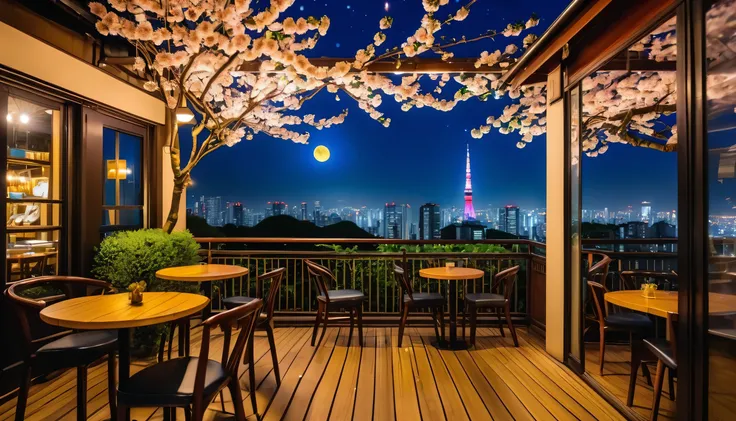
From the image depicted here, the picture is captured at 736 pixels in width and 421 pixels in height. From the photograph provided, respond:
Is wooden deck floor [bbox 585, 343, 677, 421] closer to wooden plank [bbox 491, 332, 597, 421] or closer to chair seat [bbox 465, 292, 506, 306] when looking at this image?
wooden plank [bbox 491, 332, 597, 421]

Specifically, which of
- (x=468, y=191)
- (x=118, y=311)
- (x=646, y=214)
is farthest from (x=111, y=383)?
(x=468, y=191)

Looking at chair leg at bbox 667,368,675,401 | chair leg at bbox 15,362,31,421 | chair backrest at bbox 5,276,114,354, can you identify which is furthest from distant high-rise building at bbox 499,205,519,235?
chair leg at bbox 15,362,31,421

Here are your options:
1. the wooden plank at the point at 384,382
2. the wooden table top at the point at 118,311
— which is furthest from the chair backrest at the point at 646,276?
the wooden table top at the point at 118,311

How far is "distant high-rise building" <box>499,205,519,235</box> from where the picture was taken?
7.66 metres

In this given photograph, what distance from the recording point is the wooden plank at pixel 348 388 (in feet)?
9.58

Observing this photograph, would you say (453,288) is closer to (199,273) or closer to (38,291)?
(199,273)

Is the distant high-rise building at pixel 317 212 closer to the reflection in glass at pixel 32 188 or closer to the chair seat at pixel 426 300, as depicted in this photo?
the chair seat at pixel 426 300

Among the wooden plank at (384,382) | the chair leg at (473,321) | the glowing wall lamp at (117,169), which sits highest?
the glowing wall lamp at (117,169)

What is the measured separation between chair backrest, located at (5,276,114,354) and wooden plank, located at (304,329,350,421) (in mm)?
1765

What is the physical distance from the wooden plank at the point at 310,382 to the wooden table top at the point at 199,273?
1.07 m

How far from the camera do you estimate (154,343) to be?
162 inches

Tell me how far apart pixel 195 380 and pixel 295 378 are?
172 cm

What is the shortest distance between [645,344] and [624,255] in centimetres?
226

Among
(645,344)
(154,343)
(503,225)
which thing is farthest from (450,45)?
(503,225)
